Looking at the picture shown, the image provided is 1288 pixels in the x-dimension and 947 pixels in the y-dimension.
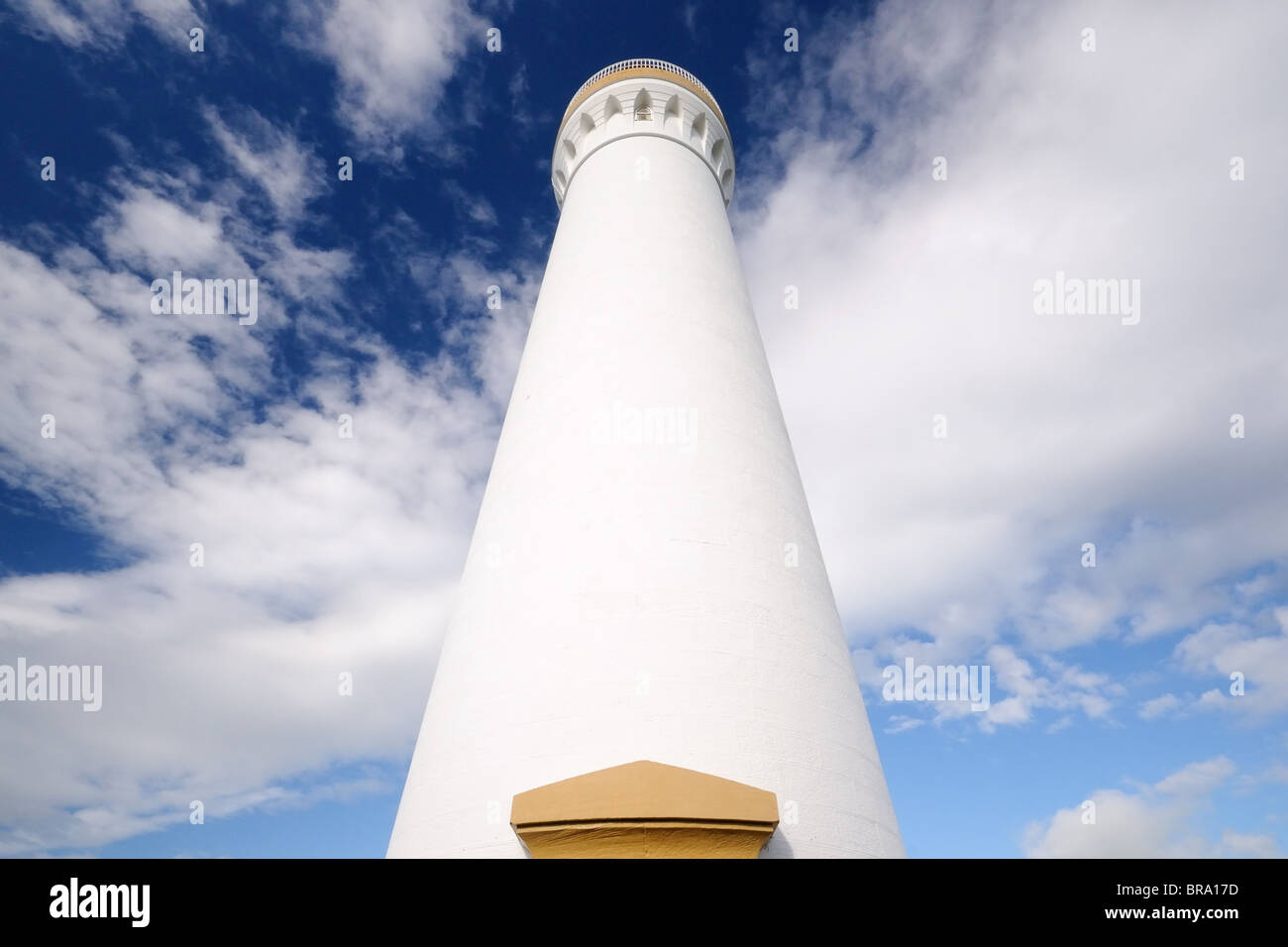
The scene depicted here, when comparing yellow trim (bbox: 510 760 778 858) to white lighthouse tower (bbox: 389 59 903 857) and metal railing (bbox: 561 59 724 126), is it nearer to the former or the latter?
white lighthouse tower (bbox: 389 59 903 857)

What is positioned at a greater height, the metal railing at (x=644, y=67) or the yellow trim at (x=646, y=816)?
the metal railing at (x=644, y=67)

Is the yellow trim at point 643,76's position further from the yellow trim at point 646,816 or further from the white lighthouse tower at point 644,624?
the yellow trim at point 646,816

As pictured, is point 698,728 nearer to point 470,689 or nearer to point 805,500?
point 470,689

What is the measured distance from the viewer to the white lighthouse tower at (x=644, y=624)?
4445mm

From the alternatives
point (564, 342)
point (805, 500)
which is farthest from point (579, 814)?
point (564, 342)

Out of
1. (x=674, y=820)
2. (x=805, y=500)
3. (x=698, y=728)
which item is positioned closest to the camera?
(x=674, y=820)

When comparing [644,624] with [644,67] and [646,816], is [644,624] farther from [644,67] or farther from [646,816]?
[644,67]

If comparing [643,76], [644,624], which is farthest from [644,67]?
[644,624]

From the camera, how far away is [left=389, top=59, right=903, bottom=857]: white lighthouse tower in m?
4.45

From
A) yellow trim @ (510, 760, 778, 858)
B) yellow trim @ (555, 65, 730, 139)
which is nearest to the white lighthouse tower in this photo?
yellow trim @ (510, 760, 778, 858)

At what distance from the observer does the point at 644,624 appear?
5.07 m

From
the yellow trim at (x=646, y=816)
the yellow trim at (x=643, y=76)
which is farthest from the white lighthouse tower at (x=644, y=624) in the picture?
the yellow trim at (x=643, y=76)
